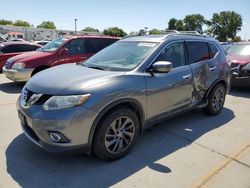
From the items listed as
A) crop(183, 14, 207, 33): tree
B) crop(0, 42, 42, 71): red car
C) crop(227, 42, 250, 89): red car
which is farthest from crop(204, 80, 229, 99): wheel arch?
crop(183, 14, 207, 33): tree

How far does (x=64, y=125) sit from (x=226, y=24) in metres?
86.7

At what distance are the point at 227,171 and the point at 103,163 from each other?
65.2 inches

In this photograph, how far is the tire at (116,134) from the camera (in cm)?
338

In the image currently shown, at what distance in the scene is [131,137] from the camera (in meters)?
3.80

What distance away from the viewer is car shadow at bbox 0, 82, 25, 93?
782 centimetres

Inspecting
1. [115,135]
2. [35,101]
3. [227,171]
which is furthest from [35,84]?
[227,171]

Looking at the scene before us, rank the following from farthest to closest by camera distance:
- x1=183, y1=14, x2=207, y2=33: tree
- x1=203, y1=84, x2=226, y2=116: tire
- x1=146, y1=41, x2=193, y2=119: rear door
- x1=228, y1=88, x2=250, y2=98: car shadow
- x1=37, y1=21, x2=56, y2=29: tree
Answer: x1=37, y1=21, x2=56, y2=29: tree
x1=183, y1=14, x2=207, y2=33: tree
x1=228, y1=88, x2=250, y2=98: car shadow
x1=203, y1=84, x2=226, y2=116: tire
x1=146, y1=41, x2=193, y2=119: rear door

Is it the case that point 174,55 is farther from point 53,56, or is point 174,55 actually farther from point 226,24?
point 226,24

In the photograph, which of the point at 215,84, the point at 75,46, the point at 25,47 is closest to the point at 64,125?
the point at 215,84

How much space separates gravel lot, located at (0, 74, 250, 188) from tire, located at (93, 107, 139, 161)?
0.52ft

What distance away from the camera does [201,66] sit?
502 cm

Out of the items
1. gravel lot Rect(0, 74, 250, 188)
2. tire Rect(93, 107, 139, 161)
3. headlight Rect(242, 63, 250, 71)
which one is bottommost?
gravel lot Rect(0, 74, 250, 188)

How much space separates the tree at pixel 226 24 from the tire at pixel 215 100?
265 feet

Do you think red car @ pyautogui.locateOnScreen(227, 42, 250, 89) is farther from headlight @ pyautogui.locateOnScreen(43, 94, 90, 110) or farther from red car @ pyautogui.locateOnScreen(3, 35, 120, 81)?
headlight @ pyautogui.locateOnScreen(43, 94, 90, 110)
